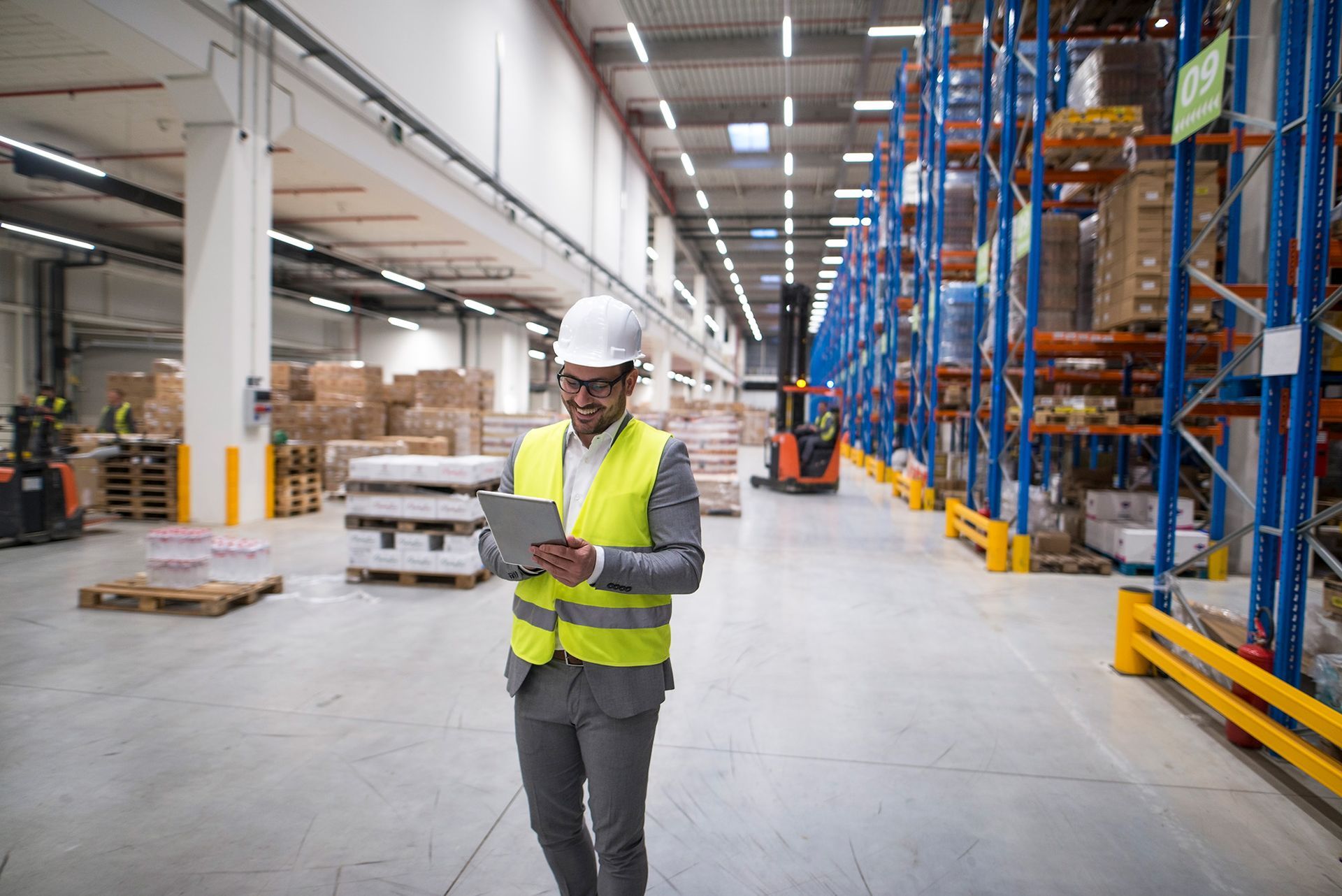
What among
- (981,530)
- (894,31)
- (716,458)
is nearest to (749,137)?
(894,31)

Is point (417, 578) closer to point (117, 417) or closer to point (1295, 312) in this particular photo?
point (1295, 312)

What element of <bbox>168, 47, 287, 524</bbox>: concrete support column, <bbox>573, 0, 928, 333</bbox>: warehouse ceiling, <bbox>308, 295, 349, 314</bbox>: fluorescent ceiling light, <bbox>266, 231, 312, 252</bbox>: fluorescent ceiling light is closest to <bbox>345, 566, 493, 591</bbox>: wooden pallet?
<bbox>168, 47, 287, 524</bbox>: concrete support column

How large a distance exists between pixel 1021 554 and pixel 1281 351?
14.3ft

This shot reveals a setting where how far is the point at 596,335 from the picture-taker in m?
1.75

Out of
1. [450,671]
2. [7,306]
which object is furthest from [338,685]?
[7,306]

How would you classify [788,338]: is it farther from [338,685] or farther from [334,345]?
[334,345]

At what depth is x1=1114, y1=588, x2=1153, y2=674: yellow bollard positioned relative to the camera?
452cm

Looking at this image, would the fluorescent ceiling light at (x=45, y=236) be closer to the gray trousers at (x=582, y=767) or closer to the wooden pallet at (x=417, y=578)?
the wooden pallet at (x=417, y=578)

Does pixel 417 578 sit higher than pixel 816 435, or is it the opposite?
pixel 816 435

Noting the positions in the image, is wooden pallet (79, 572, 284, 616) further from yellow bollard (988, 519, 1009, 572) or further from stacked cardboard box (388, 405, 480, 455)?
stacked cardboard box (388, 405, 480, 455)

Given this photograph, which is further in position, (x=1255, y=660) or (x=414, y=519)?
(x=414, y=519)

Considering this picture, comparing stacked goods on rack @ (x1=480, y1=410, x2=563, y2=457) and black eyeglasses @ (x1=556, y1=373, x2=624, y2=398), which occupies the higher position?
black eyeglasses @ (x1=556, y1=373, x2=624, y2=398)

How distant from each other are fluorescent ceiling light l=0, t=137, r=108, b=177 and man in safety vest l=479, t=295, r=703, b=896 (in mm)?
11366

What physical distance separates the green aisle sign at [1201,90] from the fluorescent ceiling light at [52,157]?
12064 millimetres
